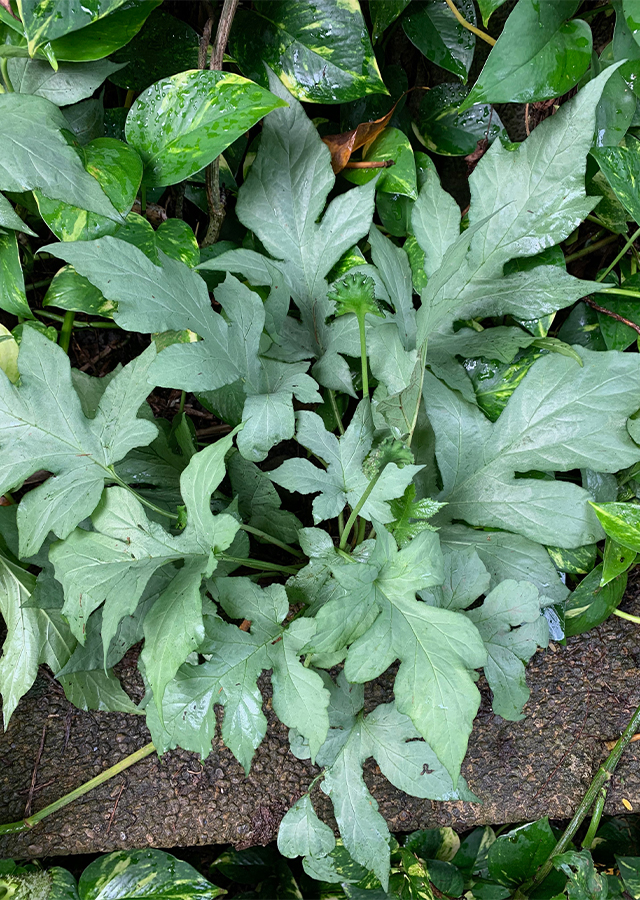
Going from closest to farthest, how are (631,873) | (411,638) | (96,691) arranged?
(411,638) < (96,691) < (631,873)

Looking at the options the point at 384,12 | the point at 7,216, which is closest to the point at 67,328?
the point at 7,216

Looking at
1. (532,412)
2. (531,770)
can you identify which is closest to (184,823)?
(531,770)

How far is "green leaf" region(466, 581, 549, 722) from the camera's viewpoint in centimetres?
90

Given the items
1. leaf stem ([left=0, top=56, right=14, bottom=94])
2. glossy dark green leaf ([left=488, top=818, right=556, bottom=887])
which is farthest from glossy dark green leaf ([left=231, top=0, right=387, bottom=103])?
glossy dark green leaf ([left=488, top=818, right=556, bottom=887])

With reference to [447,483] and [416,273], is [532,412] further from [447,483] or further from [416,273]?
[416,273]

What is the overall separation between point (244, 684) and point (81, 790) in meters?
0.52

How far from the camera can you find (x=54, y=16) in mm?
772

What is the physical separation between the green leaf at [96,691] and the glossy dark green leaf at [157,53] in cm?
100

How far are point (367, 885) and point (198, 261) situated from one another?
1.18 meters

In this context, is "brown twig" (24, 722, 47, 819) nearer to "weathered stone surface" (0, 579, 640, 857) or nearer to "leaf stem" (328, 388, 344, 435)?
"weathered stone surface" (0, 579, 640, 857)

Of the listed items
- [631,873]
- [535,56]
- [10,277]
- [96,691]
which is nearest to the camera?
[535,56]

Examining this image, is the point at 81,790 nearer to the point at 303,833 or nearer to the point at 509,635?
the point at 303,833

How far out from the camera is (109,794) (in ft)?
3.65

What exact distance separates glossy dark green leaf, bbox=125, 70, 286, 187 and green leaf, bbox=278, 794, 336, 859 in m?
1.02
